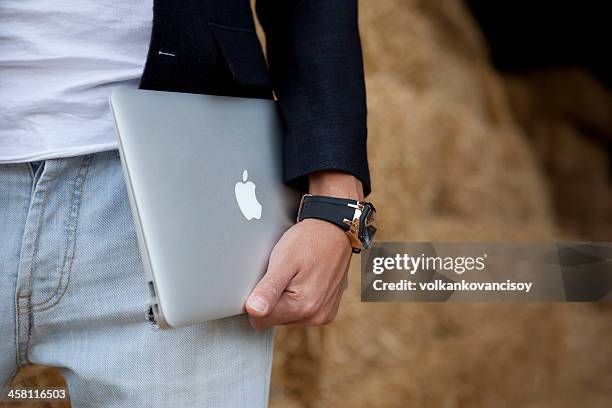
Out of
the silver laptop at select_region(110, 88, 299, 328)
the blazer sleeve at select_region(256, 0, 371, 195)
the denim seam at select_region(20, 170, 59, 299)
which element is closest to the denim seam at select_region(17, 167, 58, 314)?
the denim seam at select_region(20, 170, 59, 299)

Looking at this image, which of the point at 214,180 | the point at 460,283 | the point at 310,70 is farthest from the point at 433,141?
the point at 214,180

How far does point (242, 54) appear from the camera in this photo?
0.71 meters

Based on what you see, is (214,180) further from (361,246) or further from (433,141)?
(433,141)

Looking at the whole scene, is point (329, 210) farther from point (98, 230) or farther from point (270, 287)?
point (98, 230)

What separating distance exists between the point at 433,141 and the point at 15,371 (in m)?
1.34

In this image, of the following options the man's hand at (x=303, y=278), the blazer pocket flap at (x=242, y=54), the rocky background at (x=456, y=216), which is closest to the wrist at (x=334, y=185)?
the man's hand at (x=303, y=278)

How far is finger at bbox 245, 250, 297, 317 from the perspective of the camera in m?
0.64

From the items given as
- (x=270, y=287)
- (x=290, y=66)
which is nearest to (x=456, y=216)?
(x=290, y=66)

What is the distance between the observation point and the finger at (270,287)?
0.64 m

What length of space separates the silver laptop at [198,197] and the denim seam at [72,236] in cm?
9

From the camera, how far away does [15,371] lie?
2.23 feet

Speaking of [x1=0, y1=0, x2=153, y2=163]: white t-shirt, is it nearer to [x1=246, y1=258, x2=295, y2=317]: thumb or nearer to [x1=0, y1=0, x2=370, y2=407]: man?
[x1=0, y1=0, x2=370, y2=407]: man

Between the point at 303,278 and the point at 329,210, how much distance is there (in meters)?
0.08

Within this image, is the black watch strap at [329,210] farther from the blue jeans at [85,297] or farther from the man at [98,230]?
the blue jeans at [85,297]
